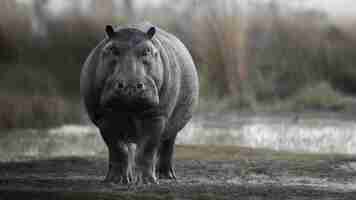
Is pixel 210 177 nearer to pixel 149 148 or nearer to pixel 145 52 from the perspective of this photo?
pixel 149 148

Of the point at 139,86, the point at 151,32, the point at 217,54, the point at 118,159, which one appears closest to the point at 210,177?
the point at 118,159

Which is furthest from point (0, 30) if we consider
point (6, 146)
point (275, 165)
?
point (275, 165)

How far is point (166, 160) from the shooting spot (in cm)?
835

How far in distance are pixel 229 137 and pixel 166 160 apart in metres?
5.06

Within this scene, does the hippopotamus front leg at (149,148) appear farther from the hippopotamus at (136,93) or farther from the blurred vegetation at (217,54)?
the blurred vegetation at (217,54)

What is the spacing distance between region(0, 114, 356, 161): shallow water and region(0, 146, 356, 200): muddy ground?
3.64 feet

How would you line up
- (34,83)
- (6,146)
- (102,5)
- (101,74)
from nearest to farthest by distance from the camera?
(101,74) → (6,146) → (34,83) → (102,5)

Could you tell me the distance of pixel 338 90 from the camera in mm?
18797

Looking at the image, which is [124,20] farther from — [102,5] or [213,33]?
[213,33]

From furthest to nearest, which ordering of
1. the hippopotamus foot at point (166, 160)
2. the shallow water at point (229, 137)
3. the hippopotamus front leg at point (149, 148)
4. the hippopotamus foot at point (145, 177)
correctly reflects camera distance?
the shallow water at point (229, 137)
the hippopotamus foot at point (166, 160)
the hippopotamus foot at point (145, 177)
the hippopotamus front leg at point (149, 148)

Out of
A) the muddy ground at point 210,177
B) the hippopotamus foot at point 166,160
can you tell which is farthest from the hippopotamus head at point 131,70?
the hippopotamus foot at point 166,160

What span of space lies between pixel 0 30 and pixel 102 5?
3022 mm

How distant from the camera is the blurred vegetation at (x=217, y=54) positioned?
1584 centimetres

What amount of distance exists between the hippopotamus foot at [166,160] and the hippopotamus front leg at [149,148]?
627 millimetres
